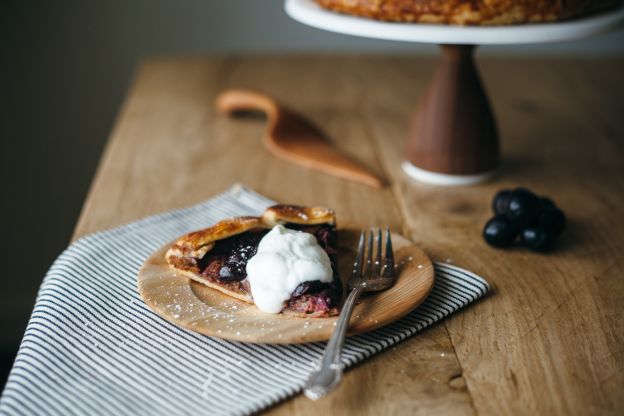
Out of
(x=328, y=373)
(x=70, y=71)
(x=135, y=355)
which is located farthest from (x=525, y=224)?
(x=70, y=71)

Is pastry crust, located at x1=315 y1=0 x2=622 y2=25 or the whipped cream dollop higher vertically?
pastry crust, located at x1=315 y1=0 x2=622 y2=25

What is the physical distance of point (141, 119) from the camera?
1.50 meters

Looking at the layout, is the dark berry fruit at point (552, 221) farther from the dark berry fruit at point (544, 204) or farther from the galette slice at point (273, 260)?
the galette slice at point (273, 260)

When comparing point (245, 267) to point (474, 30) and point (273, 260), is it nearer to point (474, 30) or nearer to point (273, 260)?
point (273, 260)

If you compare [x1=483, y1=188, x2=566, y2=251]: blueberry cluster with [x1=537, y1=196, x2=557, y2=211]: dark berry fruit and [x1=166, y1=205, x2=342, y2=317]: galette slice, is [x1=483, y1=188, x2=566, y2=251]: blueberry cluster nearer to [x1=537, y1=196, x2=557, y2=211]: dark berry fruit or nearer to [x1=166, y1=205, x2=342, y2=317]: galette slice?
[x1=537, y1=196, x2=557, y2=211]: dark berry fruit

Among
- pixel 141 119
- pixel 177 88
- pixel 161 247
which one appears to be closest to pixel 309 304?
pixel 161 247

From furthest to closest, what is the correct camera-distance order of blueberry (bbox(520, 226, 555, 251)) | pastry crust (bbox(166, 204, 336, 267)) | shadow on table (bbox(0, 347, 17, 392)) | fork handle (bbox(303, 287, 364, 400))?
shadow on table (bbox(0, 347, 17, 392)) < blueberry (bbox(520, 226, 555, 251)) < pastry crust (bbox(166, 204, 336, 267)) < fork handle (bbox(303, 287, 364, 400))

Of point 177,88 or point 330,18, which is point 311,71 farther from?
point 330,18

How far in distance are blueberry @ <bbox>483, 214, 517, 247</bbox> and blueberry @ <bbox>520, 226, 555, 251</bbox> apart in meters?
0.02

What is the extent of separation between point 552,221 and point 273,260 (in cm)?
42

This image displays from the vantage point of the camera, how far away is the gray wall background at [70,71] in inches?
83.7

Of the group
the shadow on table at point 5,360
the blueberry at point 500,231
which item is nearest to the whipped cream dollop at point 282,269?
the blueberry at point 500,231

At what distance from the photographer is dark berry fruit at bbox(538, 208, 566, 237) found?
3.14ft

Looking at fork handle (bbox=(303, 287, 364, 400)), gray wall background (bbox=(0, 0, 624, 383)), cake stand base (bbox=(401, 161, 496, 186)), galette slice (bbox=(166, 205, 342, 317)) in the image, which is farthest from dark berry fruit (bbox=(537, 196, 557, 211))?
gray wall background (bbox=(0, 0, 624, 383))
